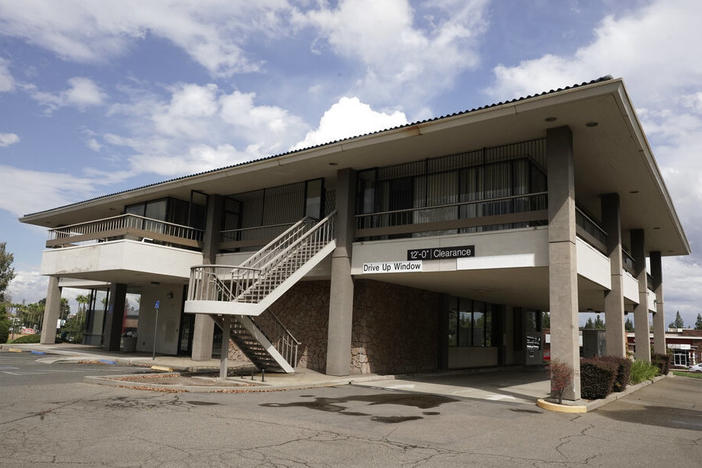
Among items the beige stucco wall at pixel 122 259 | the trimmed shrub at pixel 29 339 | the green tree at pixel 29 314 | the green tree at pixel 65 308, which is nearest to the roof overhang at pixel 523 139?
the beige stucco wall at pixel 122 259

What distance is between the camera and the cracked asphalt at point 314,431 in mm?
6758

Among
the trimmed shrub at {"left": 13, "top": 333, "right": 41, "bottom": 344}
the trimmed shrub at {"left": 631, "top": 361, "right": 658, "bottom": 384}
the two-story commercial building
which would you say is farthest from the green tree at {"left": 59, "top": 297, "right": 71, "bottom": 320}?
the trimmed shrub at {"left": 631, "top": 361, "right": 658, "bottom": 384}

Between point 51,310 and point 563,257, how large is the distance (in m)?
28.6

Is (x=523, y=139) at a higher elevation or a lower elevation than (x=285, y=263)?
higher

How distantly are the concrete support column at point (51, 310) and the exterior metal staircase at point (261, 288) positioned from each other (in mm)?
17171

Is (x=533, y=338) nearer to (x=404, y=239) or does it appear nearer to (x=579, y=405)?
(x=404, y=239)

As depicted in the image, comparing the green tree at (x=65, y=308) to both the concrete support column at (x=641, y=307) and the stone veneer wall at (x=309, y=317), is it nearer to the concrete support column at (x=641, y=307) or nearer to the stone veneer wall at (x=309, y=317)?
the stone veneer wall at (x=309, y=317)

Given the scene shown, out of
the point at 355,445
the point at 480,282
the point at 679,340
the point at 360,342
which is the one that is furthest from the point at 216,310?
the point at 679,340

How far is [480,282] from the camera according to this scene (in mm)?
18438

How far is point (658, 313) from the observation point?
98.6 ft

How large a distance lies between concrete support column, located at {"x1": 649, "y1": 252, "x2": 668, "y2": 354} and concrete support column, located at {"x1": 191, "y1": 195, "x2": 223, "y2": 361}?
23.7m

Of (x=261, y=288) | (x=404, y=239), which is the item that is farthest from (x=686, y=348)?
(x=261, y=288)

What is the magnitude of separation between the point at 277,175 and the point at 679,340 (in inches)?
2540

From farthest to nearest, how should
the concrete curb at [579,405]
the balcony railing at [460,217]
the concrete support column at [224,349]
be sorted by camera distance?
1. the balcony railing at [460,217]
2. the concrete support column at [224,349]
3. the concrete curb at [579,405]
